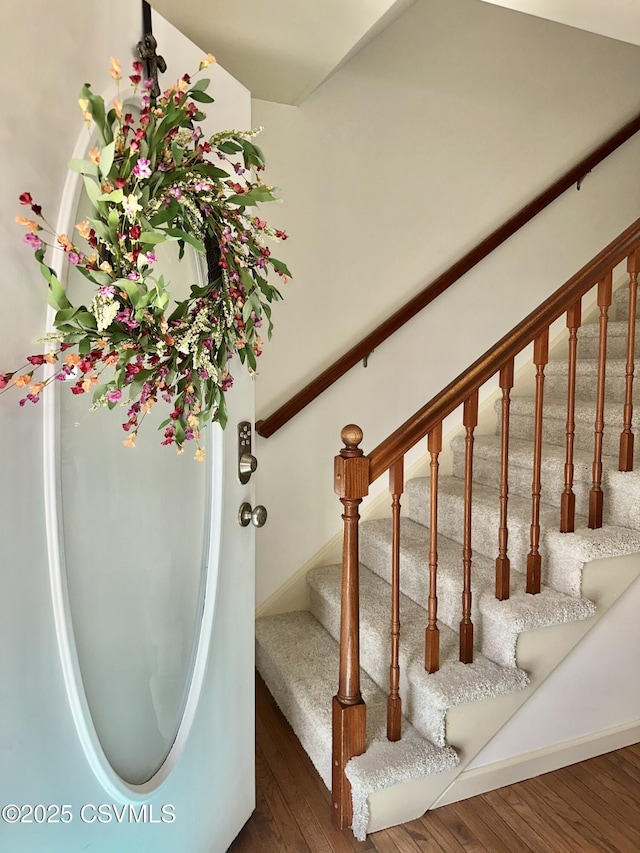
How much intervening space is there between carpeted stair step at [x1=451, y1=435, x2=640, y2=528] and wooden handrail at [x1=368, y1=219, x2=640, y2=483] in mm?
615

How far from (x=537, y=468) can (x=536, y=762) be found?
950mm

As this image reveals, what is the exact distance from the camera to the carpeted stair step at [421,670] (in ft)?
5.62

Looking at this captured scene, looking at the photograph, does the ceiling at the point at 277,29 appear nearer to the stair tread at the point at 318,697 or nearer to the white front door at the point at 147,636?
the white front door at the point at 147,636

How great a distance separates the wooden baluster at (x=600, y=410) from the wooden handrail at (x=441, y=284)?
2.88 ft

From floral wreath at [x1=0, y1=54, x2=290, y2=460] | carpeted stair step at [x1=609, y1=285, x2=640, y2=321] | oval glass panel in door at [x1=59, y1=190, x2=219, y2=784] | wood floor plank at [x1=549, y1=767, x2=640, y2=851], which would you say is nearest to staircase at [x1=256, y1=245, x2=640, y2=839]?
wood floor plank at [x1=549, y1=767, x2=640, y2=851]

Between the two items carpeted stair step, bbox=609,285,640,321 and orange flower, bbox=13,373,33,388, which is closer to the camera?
orange flower, bbox=13,373,33,388

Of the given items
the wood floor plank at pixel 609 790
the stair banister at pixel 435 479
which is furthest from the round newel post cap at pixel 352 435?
the wood floor plank at pixel 609 790

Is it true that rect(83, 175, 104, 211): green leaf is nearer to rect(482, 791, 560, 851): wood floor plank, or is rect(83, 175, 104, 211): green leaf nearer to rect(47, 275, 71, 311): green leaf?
rect(47, 275, 71, 311): green leaf

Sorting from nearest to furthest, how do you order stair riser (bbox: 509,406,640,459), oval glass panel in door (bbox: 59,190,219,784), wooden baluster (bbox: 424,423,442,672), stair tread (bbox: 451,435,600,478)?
oval glass panel in door (bbox: 59,190,219,784)
wooden baluster (bbox: 424,423,442,672)
stair tread (bbox: 451,435,600,478)
stair riser (bbox: 509,406,640,459)

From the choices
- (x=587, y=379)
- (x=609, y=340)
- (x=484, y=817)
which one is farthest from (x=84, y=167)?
(x=609, y=340)

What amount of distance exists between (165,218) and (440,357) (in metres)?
2.07

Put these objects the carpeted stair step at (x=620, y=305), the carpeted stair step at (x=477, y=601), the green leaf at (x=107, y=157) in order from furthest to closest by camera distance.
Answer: the carpeted stair step at (x=620, y=305), the carpeted stair step at (x=477, y=601), the green leaf at (x=107, y=157)

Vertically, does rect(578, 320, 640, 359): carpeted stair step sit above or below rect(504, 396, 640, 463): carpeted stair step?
above

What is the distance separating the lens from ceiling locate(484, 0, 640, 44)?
5.32 feet
